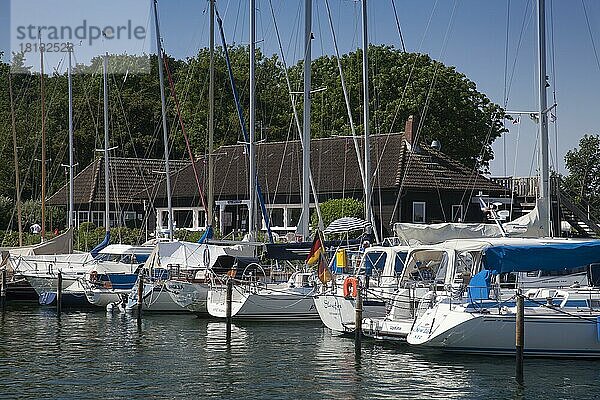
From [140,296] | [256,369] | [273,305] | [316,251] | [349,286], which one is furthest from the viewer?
[140,296]

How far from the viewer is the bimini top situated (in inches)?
1086

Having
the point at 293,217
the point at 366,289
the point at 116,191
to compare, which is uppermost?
the point at 116,191

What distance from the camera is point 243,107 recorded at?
77.8 m

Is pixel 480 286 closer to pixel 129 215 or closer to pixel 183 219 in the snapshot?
pixel 183 219

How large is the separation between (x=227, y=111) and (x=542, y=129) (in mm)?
47989

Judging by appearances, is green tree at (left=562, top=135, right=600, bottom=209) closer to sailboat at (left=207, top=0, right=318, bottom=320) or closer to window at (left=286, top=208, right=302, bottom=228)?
window at (left=286, top=208, right=302, bottom=228)

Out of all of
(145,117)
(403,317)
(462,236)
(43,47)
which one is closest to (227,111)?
(145,117)

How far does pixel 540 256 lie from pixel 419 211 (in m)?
29.9

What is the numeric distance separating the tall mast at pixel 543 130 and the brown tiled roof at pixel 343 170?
66.9 ft

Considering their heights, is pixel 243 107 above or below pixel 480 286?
above

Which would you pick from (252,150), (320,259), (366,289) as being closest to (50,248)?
(252,150)

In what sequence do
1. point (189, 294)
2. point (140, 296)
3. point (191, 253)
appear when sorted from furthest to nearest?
point (191, 253) → point (189, 294) → point (140, 296)

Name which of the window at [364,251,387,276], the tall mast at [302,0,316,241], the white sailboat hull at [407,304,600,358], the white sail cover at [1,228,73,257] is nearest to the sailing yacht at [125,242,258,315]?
the tall mast at [302,0,316,241]

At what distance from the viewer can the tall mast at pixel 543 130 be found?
109 ft
